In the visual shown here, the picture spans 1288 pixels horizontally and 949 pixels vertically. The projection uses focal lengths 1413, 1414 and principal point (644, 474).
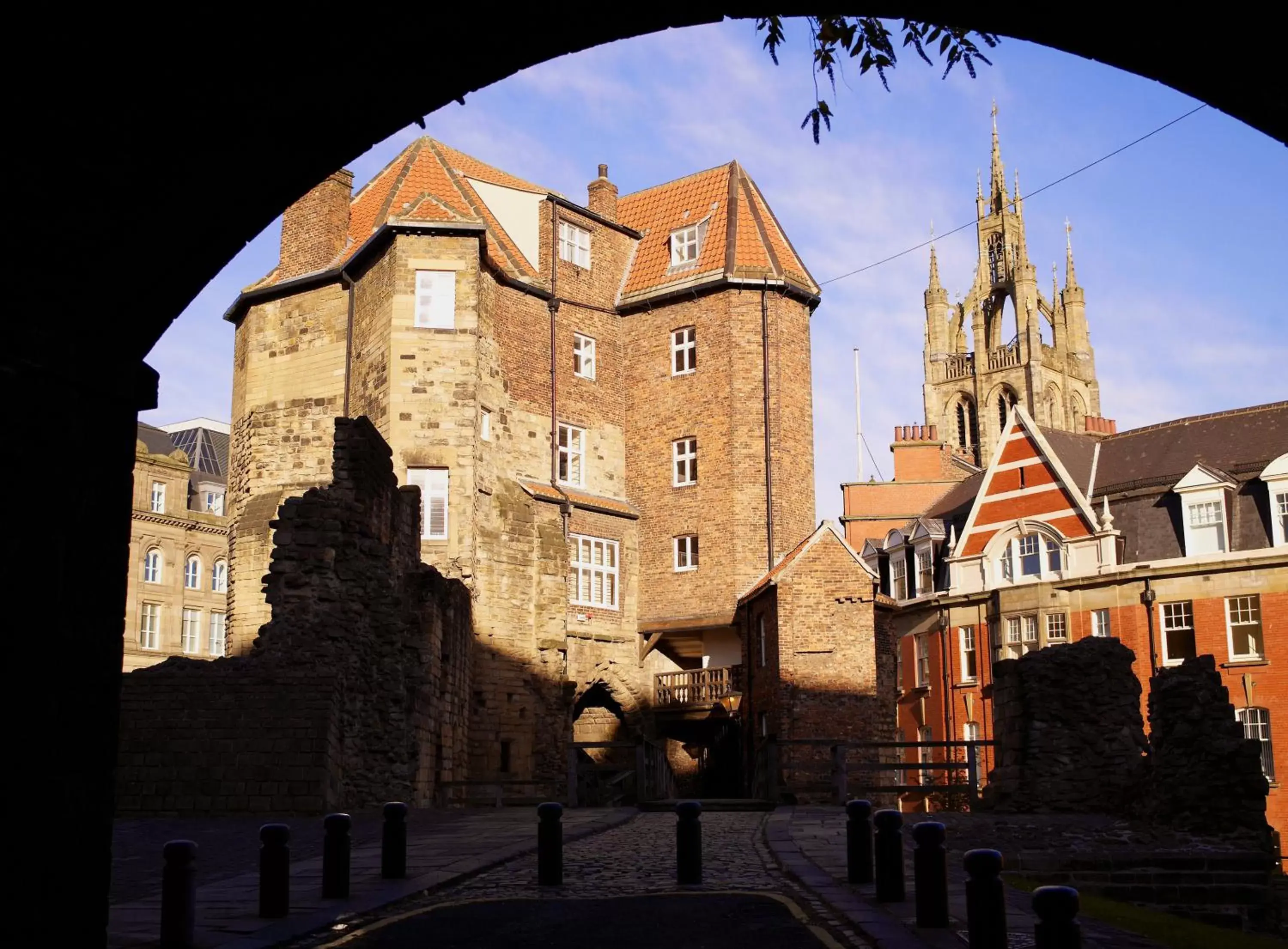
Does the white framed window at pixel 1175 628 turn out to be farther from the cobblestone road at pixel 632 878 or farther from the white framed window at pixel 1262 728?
the cobblestone road at pixel 632 878

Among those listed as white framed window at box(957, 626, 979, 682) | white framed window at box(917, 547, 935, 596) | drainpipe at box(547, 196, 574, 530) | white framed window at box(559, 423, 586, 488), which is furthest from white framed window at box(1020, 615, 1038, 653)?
→ drainpipe at box(547, 196, 574, 530)

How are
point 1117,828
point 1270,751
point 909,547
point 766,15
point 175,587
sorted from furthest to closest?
1. point 175,587
2. point 909,547
3. point 1270,751
4. point 1117,828
5. point 766,15

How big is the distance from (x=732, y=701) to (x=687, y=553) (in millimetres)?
4191

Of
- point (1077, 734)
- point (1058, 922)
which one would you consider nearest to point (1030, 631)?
point (1077, 734)

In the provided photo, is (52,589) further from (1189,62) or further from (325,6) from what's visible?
(1189,62)

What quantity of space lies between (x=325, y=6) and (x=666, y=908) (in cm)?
703

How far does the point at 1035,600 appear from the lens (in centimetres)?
3959

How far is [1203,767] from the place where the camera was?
685 inches

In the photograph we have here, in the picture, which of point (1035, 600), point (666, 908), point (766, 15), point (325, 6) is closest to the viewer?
point (325, 6)

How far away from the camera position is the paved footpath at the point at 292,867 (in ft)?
29.3

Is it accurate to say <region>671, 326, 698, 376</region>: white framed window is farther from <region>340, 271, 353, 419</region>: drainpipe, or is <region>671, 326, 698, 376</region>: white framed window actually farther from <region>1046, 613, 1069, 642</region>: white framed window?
<region>1046, 613, 1069, 642</region>: white framed window

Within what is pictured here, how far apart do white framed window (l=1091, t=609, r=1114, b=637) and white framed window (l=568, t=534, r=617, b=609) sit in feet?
42.7

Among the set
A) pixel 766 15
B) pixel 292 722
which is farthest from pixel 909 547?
pixel 766 15

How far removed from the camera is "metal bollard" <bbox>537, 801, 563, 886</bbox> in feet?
37.1
